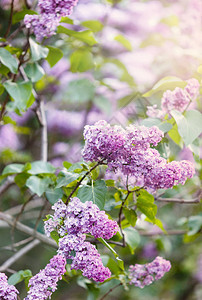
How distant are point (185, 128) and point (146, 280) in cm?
32

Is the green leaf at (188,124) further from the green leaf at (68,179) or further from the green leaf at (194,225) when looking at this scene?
the green leaf at (194,225)

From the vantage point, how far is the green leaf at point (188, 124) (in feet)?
2.45

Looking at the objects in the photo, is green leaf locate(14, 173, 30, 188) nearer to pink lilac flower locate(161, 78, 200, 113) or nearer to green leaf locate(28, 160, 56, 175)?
green leaf locate(28, 160, 56, 175)

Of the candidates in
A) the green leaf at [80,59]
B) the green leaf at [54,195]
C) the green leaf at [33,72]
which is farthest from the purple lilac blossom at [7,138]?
the green leaf at [54,195]

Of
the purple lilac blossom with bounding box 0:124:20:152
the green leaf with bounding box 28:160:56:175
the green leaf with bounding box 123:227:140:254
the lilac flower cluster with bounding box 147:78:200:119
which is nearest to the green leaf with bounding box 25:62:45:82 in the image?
the green leaf with bounding box 28:160:56:175

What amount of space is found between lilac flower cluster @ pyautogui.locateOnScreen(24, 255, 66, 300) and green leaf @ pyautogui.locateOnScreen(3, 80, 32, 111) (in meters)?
0.38

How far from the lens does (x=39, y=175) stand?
1.00m

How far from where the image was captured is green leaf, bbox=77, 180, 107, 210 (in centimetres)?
68

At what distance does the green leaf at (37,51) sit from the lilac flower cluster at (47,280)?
0.44 metres

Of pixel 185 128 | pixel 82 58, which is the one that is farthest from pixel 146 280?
pixel 82 58

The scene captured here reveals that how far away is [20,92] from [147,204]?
0.35 m

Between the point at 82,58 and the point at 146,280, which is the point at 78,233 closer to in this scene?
the point at 146,280

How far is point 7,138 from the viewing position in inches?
68.6

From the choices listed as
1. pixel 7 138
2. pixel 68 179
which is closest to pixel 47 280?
pixel 68 179
